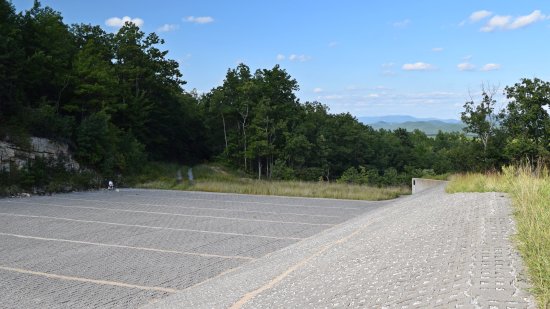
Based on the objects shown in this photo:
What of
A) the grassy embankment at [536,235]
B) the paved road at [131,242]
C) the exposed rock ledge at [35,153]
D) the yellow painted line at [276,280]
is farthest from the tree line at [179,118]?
the yellow painted line at [276,280]

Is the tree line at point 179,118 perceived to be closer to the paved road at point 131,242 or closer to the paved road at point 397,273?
the paved road at point 131,242

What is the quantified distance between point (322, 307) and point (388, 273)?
114 cm

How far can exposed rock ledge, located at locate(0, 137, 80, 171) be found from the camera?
25.1 metres

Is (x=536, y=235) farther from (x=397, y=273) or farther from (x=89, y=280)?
(x=89, y=280)

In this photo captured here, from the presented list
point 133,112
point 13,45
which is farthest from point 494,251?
point 133,112

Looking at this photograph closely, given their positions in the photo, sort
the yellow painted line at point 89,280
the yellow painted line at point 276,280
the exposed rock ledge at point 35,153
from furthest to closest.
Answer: the exposed rock ledge at point 35,153
the yellow painted line at point 89,280
the yellow painted line at point 276,280

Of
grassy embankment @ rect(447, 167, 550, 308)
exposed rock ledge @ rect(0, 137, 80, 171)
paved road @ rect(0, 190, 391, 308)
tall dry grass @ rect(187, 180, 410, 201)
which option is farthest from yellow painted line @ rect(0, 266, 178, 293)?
tall dry grass @ rect(187, 180, 410, 201)

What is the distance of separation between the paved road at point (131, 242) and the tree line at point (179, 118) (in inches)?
375

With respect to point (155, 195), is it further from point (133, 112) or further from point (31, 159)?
point (133, 112)

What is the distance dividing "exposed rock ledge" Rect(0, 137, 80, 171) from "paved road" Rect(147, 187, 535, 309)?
20.6m

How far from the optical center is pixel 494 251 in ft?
19.5

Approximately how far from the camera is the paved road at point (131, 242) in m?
7.98

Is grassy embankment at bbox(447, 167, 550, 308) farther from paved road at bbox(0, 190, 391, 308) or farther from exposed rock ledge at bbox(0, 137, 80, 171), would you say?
exposed rock ledge at bbox(0, 137, 80, 171)

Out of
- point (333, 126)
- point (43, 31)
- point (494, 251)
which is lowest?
point (494, 251)
